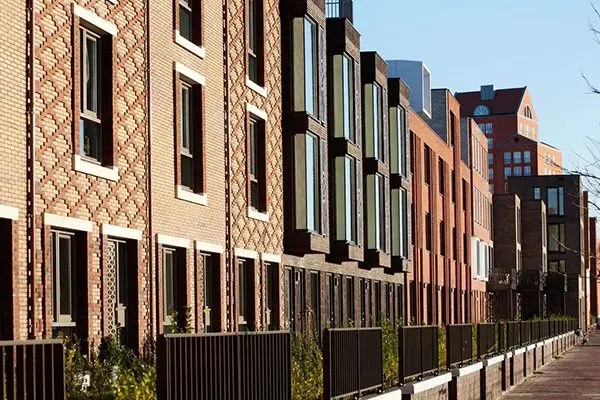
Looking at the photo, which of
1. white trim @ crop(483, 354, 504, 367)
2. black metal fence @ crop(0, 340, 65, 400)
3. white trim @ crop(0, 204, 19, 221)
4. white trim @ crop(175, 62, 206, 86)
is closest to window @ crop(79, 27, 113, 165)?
white trim @ crop(0, 204, 19, 221)

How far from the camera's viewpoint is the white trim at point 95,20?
65.9 feet

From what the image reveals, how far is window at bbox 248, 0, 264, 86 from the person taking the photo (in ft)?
101

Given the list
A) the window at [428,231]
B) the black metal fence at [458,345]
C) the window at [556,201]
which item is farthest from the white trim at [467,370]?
the window at [556,201]

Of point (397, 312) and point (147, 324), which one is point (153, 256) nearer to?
point (147, 324)

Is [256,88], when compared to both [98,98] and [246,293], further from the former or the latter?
[98,98]

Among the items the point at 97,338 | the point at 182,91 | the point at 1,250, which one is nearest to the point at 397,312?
the point at 182,91

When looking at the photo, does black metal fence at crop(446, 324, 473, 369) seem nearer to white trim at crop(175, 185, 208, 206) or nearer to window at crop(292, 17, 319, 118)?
white trim at crop(175, 185, 208, 206)

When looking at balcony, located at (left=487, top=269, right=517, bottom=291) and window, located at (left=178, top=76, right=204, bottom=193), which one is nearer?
window, located at (left=178, top=76, right=204, bottom=193)

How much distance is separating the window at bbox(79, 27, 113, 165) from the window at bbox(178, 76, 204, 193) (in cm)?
441

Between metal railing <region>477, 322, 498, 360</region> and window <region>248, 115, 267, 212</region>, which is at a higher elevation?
window <region>248, 115, 267, 212</region>

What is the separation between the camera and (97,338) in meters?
20.5

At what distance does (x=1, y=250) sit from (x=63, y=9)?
398cm

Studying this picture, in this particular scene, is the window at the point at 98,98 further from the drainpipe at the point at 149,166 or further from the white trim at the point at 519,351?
the white trim at the point at 519,351

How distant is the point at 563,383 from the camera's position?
41.5 metres
